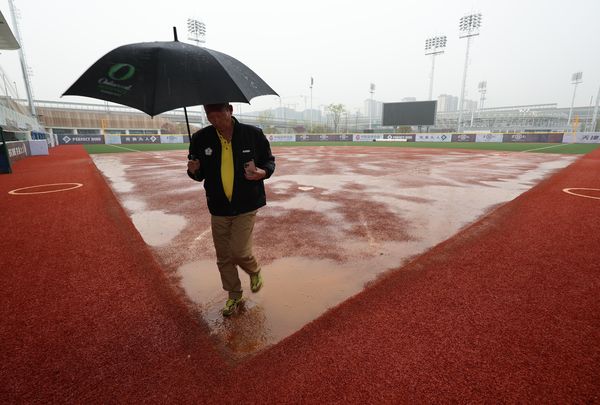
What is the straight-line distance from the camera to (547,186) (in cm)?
941

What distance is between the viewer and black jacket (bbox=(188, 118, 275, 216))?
2.68 metres

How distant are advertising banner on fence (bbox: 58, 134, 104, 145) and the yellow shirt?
→ 50.9 meters

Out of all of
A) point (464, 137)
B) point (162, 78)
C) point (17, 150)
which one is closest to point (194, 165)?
point (162, 78)

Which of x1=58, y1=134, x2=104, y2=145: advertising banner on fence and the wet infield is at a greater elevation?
x1=58, y1=134, x2=104, y2=145: advertising banner on fence

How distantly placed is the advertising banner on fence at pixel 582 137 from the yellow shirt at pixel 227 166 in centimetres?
4960

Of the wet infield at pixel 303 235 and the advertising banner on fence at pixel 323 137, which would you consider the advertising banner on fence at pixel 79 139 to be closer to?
the advertising banner on fence at pixel 323 137

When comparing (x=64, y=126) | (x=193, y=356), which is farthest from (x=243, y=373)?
(x=64, y=126)

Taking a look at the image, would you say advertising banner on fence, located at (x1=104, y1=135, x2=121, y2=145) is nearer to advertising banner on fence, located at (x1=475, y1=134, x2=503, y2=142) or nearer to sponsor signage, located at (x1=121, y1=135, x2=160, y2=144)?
sponsor signage, located at (x1=121, y1=135, x2=160, y2=144)

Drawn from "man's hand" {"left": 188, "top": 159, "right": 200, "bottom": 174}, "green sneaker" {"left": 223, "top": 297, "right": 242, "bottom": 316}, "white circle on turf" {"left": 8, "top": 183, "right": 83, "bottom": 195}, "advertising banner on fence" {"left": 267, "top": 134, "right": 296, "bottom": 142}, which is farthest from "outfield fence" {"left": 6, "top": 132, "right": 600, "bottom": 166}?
"green sneaker" {"left": 223, "top": 297, "right": 242, "bottom": 316}

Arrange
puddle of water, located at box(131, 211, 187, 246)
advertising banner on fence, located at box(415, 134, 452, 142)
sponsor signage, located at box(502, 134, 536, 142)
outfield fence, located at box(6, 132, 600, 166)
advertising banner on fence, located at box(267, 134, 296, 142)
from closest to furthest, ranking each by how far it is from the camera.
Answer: puddle of water, located at box(131, 211, 187, 246), outfield fence, located at box(6, 132, 600, 166), sponsor signage, located at box(502, 134, 536, 142), advertising banner on fence, located at box(415, 134, 452, 142), advertising banner on fence, located at box(267, 134, 296, 142)

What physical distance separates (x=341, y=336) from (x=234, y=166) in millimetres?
1778

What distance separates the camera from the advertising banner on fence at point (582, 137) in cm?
3647

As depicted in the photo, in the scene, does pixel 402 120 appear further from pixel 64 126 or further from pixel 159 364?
pixel 64 126

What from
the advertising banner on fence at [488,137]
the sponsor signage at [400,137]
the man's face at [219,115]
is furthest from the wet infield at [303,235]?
the sponsor signage at [400,137]
